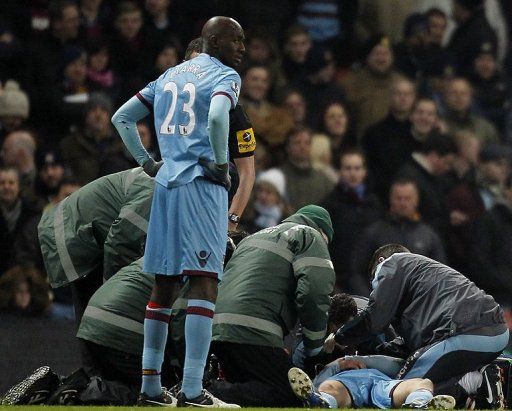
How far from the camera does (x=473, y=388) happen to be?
8203 millimetres

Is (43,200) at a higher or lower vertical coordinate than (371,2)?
lower

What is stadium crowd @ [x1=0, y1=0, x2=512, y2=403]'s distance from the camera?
12.6m

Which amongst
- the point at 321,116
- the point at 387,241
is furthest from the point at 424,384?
the point at 321,116

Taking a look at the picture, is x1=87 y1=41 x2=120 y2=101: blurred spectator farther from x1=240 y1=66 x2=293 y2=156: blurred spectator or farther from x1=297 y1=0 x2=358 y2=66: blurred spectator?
x1=297 y1=0 x2=358 y2=66: blurred spectator

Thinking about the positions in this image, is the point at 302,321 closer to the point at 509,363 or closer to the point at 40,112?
the point at 509,363

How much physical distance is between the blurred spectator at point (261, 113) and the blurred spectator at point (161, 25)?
2.55ft

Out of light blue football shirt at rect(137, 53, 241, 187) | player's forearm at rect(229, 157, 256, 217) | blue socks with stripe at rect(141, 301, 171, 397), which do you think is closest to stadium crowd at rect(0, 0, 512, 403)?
player's forearm at rect(229, 157, 256, 217)

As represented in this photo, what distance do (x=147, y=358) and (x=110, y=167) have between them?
5573 millimetres

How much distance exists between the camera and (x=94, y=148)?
41.8 feet

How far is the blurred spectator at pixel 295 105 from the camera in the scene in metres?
13.7

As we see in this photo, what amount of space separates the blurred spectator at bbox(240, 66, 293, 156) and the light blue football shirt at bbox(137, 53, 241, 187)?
6.04 meters

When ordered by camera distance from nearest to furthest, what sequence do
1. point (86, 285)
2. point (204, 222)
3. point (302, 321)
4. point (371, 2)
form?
point (204, 222), point (302, 321), point (86, 285), point (371, 2)

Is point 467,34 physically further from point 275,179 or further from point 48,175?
point 48,175

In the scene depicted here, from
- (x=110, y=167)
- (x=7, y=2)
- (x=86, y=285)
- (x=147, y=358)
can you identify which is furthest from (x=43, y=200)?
(x=147, y=358)
